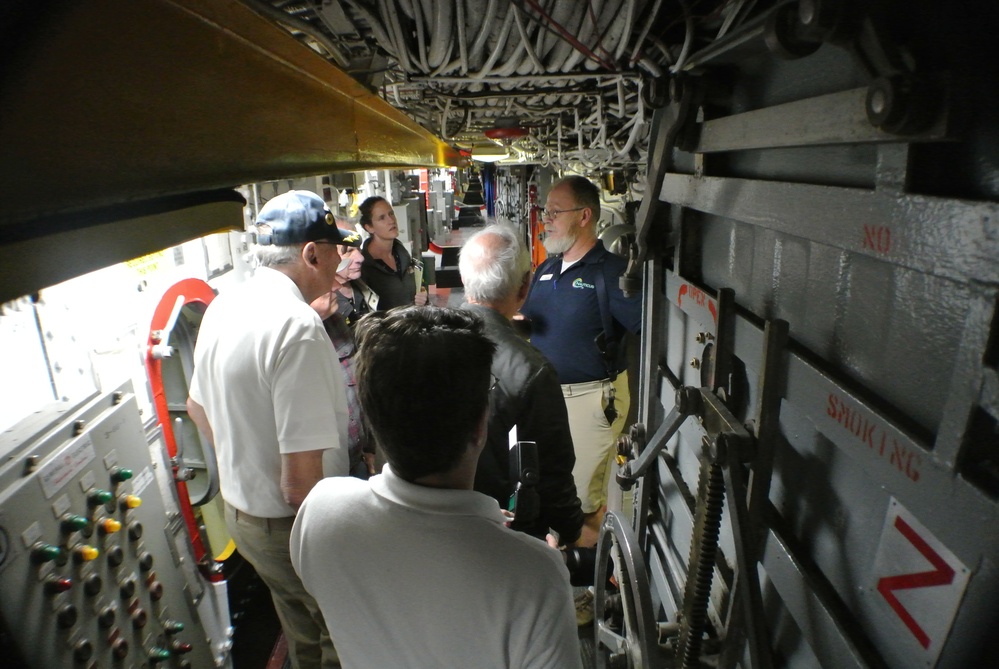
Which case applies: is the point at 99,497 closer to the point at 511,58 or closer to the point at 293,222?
the point at 293,222

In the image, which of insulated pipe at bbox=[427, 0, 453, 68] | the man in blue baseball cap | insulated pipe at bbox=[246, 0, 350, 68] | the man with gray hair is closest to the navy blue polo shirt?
the man with gray hair

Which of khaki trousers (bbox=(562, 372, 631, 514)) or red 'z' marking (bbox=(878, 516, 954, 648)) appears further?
khaki trousers (bbox=(562, 372, 631, 514))

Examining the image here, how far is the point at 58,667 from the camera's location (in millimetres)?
1547

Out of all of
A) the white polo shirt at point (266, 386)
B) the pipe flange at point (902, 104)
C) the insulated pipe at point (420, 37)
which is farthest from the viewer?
the white polo shirt at point (266, 386)

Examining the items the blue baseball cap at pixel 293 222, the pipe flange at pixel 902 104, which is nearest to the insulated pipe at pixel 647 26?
the pipe flange at pixel 902 104

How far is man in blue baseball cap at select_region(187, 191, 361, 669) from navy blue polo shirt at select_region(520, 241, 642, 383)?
139 centimetres

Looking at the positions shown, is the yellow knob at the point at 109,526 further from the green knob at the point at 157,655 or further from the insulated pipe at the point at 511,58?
the insulated pipe at the point at 511,58

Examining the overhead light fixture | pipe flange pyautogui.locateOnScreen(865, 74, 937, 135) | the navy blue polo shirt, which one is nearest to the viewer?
pipe flange pyautogui.locateOnScreen(865, 74, 937, 135)

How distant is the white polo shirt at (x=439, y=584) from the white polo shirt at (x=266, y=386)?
0.78 m

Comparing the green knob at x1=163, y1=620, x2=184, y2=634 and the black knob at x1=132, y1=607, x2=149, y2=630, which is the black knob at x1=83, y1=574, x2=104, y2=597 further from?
the green knob at x1=163, y1=620, x2=184, y2=634

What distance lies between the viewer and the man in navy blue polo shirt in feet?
10.4

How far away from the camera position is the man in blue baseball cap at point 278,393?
191cm

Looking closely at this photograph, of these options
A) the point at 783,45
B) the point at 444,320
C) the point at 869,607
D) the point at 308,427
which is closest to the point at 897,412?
the point at 869,607

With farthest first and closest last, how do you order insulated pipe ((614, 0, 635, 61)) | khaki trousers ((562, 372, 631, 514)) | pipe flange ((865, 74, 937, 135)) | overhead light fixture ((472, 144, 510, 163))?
overhead light fixture ((472, 144, 510, 163)), khaki trousers ((562, 372, 631, 514)), insulated pipe ((614, 0, 635, 61)), pipe flange ((865, 74, 937, 135))
